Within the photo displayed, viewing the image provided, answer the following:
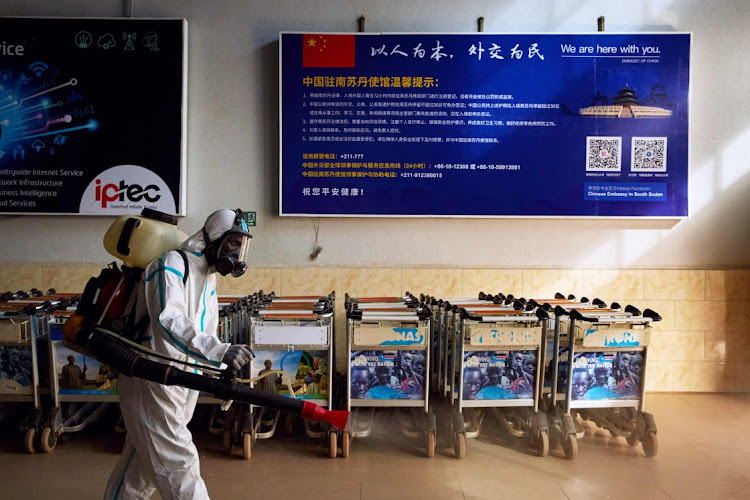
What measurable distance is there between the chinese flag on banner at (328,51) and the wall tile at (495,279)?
2.12 m

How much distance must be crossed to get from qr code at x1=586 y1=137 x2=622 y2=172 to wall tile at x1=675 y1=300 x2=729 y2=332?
1375mm

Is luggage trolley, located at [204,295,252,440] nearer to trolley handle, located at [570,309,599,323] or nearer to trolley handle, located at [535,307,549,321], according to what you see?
trolley handle, located at [535,307,549,321]

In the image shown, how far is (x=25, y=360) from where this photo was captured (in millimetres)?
3717

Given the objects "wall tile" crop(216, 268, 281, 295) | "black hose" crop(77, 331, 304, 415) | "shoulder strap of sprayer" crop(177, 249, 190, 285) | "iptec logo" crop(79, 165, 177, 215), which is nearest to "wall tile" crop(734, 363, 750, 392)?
"wall tile" crop(216, 268, 281, 295)

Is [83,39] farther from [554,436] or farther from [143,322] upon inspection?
[554,436]

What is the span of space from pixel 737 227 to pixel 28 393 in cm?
578

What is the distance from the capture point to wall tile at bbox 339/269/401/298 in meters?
5.18

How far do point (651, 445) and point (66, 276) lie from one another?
482cm

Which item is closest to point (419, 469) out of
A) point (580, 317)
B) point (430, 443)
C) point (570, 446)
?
point (430, 443)

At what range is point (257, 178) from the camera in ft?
16.9

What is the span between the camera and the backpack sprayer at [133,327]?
2.10m

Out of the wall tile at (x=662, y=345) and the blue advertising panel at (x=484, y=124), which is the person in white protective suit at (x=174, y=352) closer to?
the blue advertising panel at (x=484, y=124)

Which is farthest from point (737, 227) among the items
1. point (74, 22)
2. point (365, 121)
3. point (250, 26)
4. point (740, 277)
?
point (74, 22)

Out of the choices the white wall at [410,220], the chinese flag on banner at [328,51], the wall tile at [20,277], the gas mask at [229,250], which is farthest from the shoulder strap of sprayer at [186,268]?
the wall tile at [20,277]
